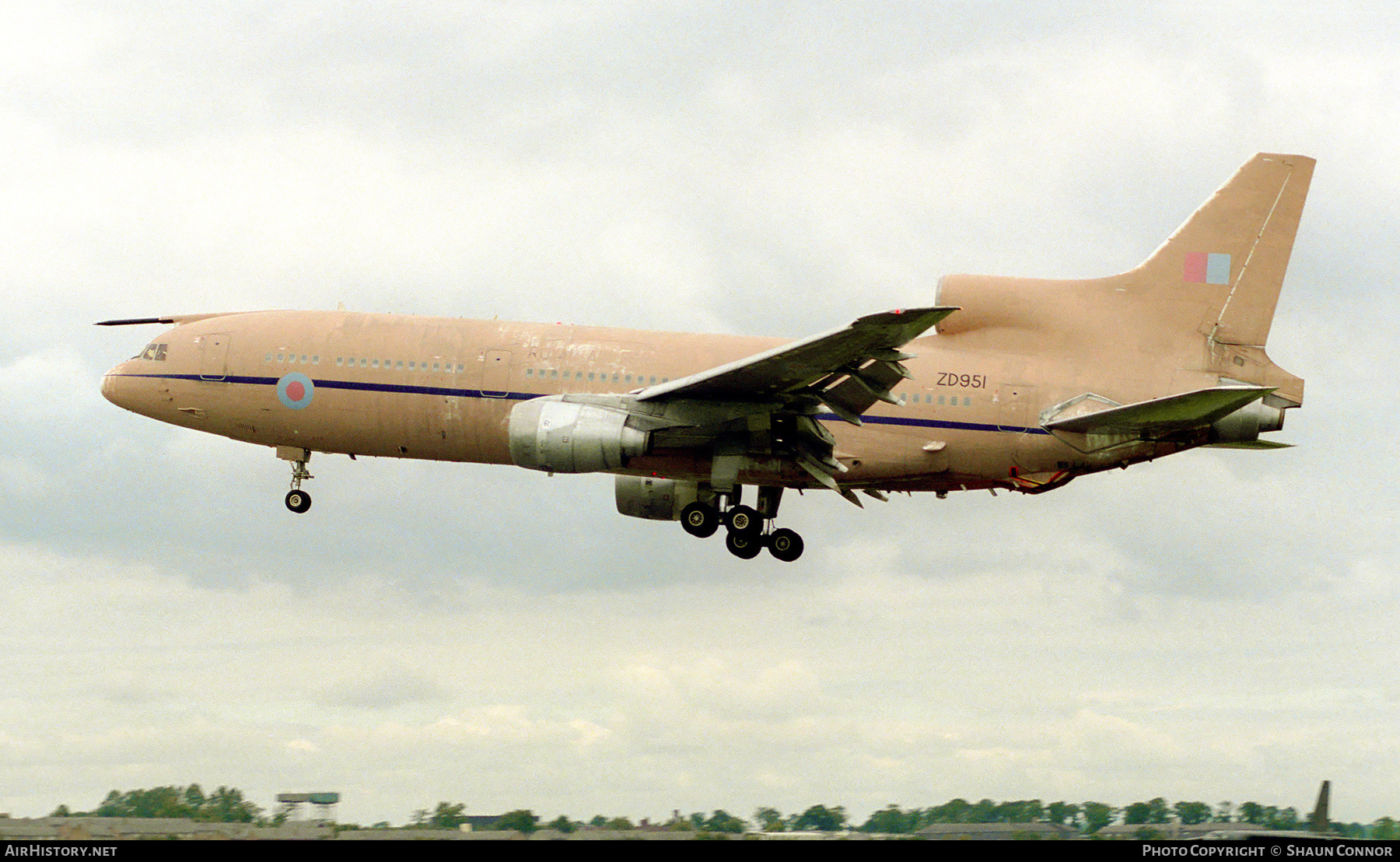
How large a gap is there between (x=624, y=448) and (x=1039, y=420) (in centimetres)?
1028

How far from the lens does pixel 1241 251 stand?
3966cm

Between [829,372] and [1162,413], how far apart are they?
8.03 metres

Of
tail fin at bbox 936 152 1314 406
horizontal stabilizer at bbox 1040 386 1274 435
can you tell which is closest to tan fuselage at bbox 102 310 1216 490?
tail fin at bbox 936 152 1314 406

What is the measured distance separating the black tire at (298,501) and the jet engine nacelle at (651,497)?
28.1ft

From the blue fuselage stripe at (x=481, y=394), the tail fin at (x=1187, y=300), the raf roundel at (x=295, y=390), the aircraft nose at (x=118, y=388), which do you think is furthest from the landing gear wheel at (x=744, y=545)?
the aircraft nose at (x=118, y=388)

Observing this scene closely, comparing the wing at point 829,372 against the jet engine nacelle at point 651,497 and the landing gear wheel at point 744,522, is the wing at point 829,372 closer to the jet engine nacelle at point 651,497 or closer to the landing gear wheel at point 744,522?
the landing gear wheel at point 744,522

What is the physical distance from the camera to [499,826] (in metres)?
32.9

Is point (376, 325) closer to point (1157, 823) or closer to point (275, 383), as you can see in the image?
point (275, 383)

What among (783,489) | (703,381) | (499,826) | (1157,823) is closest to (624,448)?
(703,381)

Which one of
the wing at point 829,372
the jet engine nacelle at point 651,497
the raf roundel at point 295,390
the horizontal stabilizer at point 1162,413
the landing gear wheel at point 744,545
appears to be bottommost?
the landing gear wheel at point 744,545

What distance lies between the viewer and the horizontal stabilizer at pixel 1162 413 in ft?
115

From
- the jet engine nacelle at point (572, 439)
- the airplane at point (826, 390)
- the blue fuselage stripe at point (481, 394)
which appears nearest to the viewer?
the jet engine nacelle at point (572, 439)

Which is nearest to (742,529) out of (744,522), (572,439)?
(744,522)

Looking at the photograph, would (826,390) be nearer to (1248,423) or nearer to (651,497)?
(651,497)
